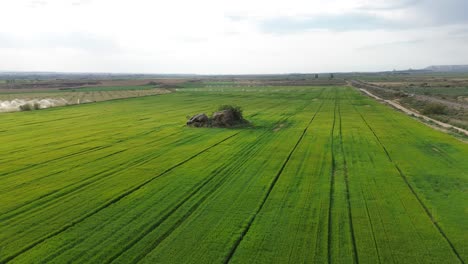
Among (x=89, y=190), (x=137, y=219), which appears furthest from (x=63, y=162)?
(x=137, y=219)

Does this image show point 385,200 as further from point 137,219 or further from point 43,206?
point 43,206

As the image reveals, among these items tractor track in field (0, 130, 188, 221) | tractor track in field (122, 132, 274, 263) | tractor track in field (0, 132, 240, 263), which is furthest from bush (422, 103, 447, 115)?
tractor track in field (0, 130, 188, 221)

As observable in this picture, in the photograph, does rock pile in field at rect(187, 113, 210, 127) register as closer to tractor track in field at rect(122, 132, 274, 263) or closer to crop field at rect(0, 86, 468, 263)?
crop field at rect(0, 86, 468, 263)

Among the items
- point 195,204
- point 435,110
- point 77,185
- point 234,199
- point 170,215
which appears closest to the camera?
point 170,215

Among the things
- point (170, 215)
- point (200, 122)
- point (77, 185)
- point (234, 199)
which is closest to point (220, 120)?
point (200, 122)

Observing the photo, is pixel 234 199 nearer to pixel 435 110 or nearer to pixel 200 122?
pixel 200 122

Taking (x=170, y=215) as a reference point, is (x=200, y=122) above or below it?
above

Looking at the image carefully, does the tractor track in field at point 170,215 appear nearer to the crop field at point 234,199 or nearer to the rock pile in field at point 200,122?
the crop field at point 234,199

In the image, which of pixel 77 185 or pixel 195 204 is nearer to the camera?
pixel 195 204

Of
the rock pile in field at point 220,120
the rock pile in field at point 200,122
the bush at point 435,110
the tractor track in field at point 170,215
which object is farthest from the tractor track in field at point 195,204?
the bush at point 435,110
